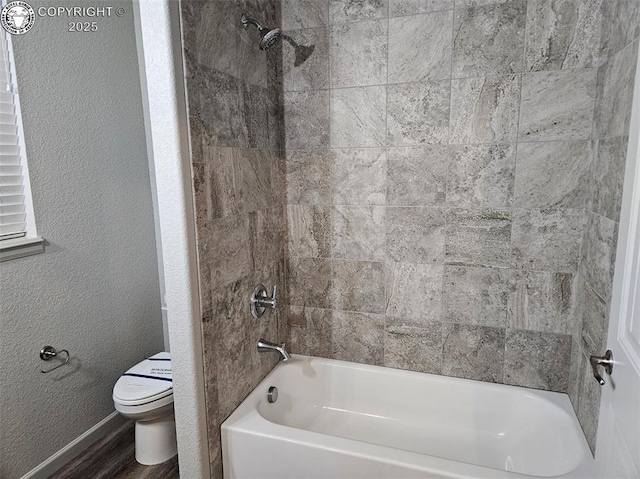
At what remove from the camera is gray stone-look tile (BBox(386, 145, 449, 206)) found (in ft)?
6.06

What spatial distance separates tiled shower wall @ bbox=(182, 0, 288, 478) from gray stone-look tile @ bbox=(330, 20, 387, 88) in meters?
0.30

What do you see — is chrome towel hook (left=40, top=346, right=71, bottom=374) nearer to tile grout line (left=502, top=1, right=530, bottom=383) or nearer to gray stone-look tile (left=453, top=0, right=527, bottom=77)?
tile grout line (left=502, top=1, right=530, bottom=383)

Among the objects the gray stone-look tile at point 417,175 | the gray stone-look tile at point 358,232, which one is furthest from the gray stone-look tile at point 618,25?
the gray stone-look tile at point 358,232

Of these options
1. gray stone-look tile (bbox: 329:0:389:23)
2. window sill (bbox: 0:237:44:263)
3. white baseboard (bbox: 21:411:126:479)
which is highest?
gray stone-look tile (bbox: 329:0:389:23)

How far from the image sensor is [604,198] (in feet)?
4.72

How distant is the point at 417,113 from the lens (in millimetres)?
1842

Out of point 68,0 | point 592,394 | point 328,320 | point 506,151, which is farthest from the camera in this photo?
point 328,320

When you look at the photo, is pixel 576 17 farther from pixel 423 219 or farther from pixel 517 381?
pixel 517 381

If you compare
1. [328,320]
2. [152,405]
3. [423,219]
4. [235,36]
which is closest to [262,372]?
[328,320]

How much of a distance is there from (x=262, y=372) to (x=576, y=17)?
203 centimetres

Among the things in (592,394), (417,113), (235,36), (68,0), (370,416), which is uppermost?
(68,0)

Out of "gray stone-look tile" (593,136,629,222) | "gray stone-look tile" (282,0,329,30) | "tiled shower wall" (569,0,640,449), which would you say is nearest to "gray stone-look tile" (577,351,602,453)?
"tiled shower wall" (569,0,640,449)

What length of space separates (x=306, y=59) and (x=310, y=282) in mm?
1130

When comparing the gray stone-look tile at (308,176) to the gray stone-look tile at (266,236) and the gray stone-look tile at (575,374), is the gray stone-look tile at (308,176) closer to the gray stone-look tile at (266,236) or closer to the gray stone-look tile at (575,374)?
the gray stone-look tile at (266,236)
